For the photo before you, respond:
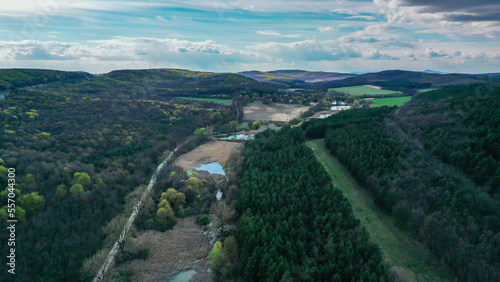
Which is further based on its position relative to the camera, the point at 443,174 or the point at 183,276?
the point at 443,174

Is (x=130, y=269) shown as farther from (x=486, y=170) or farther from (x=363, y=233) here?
(x=486, y=170)

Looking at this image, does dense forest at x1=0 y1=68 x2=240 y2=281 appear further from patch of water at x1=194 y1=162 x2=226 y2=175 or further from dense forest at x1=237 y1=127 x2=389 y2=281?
dense forest at x1=237 y1=127 x2=389 y2=281

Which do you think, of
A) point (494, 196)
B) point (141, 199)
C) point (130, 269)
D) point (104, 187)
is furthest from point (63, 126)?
point (494, 196)

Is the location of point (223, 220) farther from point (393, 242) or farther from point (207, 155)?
point (207, 155)

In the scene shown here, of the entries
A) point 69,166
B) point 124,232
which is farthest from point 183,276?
point 69,166

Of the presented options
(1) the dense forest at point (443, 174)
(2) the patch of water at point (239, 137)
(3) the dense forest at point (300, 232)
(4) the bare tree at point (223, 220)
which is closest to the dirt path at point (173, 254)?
(4) the bare tree at point (223, 220)

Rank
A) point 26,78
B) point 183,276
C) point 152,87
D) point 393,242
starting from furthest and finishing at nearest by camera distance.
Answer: point 152,87 < point 26,78 < point 183,276 < point 393,242
